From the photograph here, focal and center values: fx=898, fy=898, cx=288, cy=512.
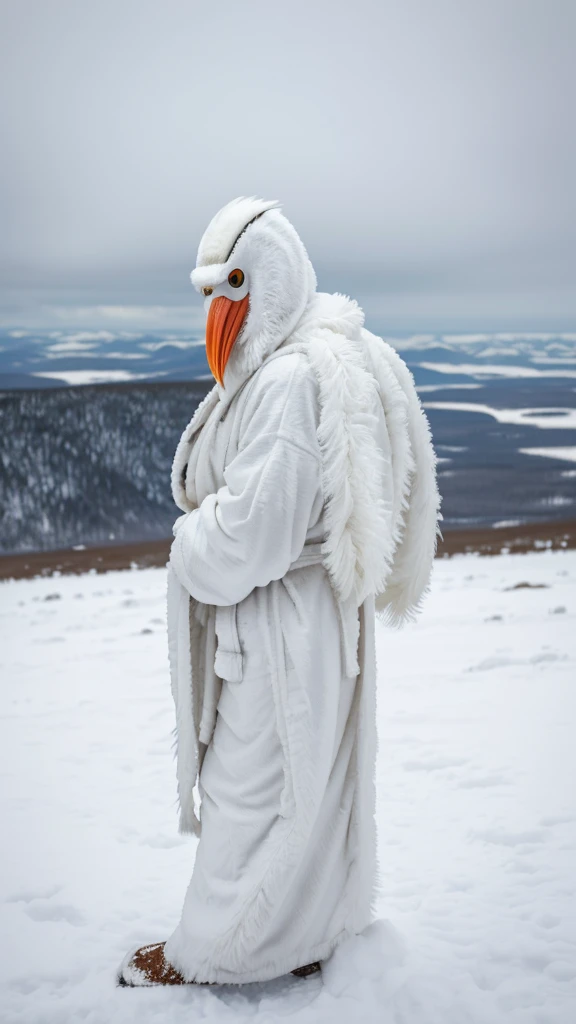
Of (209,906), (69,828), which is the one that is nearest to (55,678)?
(69,828)

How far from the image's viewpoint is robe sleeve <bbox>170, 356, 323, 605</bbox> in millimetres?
1256

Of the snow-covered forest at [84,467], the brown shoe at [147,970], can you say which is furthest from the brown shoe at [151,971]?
the snow-covered forest at [84,467]

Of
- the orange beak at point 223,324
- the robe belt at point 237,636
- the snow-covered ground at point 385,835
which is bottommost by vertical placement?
the snow-covered ground at point 385,835

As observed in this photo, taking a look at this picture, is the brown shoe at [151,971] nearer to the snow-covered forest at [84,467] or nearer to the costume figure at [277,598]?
the costume figure at [277,598]

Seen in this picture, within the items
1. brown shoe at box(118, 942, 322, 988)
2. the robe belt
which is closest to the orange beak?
the robe belt

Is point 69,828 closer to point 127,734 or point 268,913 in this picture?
point 127,734

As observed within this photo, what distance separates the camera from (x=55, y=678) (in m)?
3.53

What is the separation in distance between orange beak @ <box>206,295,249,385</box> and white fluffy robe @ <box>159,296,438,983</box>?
0.05 metres

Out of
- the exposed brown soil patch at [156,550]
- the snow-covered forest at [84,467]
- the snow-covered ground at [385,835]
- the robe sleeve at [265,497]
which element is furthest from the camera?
the snow-covered forest at [84,467]

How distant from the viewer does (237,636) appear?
137 centimetres

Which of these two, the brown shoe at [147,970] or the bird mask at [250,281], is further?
the brown shoe at [147,970]

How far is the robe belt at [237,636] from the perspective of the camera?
4.43 ft

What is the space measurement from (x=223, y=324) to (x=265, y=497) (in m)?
0.29

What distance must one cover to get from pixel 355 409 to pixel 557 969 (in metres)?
1.03
